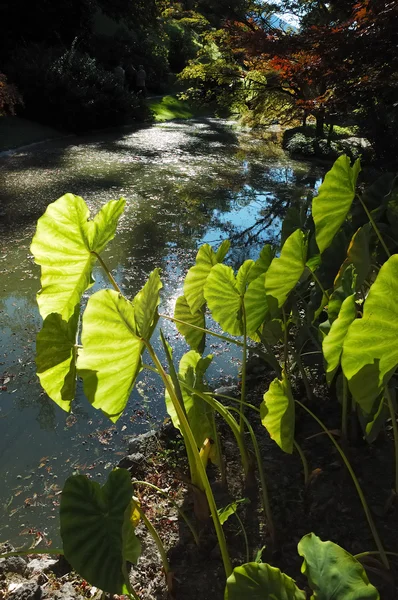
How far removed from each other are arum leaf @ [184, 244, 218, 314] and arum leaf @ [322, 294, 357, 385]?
0.71 metres

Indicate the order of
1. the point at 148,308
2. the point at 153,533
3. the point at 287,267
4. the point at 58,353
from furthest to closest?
the point at 287,267 < the point at 153,533 < the point at 58,353 < the point at 148,308

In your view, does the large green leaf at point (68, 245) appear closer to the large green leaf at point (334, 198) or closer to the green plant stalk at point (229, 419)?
the green plant stalk at point (229, 419)

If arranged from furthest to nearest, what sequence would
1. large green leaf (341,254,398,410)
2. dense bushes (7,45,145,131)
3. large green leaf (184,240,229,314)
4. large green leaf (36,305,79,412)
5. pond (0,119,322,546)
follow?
dense bushes (7,45,145,131), pond (0,119,322,546), large green leaf (184,240,229,314), large green leaf (36,305,79,412), large green leaf (341,254,398,410)

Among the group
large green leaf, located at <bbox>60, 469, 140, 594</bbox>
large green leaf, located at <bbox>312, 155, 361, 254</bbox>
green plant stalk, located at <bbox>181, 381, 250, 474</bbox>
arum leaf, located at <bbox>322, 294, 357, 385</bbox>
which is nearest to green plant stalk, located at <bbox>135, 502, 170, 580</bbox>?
large green leaf, located at <bbox>60, 469, 140, 594</bbox>

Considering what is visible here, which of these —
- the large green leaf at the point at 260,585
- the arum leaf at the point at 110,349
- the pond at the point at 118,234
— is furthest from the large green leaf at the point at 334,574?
the pond at the point at 118,234

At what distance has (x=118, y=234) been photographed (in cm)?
527

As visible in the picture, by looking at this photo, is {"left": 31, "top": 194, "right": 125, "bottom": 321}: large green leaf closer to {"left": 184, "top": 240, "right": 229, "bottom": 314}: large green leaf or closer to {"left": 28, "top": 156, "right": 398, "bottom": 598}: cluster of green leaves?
{"left": 28, "top": 156, "right": 398, "bottom": 598}: cluster of green leaves

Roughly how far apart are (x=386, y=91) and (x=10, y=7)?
35.3ft

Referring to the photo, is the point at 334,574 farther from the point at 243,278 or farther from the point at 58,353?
the point at 243,278

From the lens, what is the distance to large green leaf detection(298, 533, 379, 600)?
793 mm

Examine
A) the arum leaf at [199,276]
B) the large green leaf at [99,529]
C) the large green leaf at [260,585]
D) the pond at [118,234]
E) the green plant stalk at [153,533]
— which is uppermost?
the arum leaf at [199,276]

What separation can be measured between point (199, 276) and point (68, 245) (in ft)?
1.79

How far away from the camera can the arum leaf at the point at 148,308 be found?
0.89 meters

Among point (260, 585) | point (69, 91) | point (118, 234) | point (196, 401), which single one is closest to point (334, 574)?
point (260, 585)
